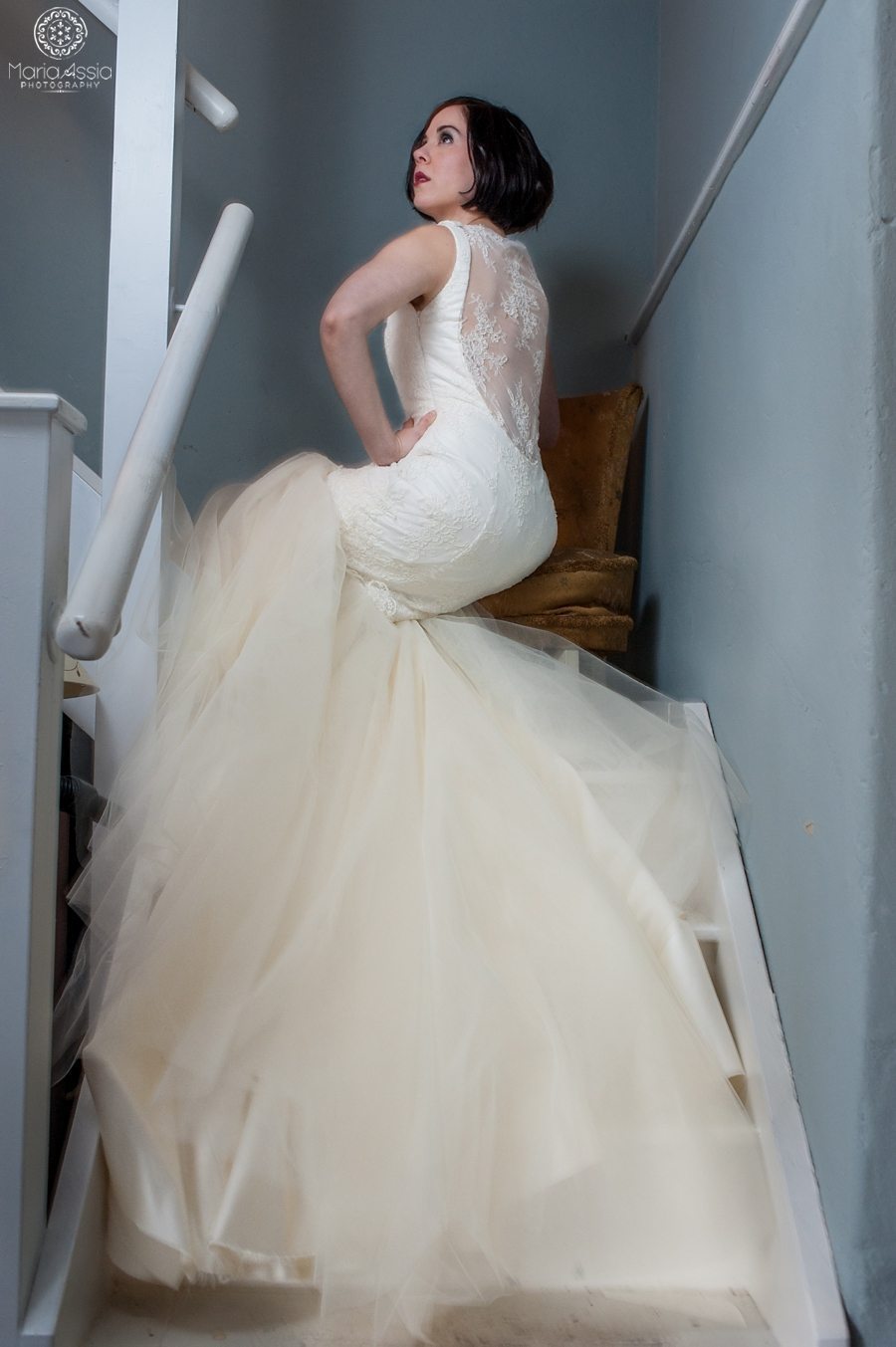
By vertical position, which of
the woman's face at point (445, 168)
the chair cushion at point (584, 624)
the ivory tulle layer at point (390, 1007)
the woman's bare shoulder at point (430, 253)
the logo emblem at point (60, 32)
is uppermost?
the logo emblem at point (60, 32)

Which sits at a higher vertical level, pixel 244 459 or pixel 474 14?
pixel 474 14

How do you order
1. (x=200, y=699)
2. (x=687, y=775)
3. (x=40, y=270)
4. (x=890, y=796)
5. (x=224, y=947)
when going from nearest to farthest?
(x=890, y=796) → (x=224, y=947) → (x=200, y=699) → (x=687, y=775) → (x=40, y=270)

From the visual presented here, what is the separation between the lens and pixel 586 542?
2.31m

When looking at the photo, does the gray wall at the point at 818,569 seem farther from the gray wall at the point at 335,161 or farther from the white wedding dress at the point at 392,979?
the gray wall at the point at 335,161

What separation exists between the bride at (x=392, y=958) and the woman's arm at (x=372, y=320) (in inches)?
5.1

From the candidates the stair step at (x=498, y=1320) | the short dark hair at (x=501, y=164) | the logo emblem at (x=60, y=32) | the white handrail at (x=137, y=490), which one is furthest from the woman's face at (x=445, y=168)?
the stair step at (x=498, y=1320)

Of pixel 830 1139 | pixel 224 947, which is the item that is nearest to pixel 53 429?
pixel 224 947

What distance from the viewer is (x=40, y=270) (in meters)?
2.59

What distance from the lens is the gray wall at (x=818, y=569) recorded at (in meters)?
1.06

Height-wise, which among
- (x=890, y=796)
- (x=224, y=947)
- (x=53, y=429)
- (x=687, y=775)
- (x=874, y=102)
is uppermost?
(x=874, y=102)

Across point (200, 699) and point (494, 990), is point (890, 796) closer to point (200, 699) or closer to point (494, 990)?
point (494, 990)

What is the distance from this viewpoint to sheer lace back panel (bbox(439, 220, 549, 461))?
5.98 ft

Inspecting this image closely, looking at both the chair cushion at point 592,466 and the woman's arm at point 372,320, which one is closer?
the woman's arm at point 372,320

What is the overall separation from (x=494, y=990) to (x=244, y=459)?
1746 mm
